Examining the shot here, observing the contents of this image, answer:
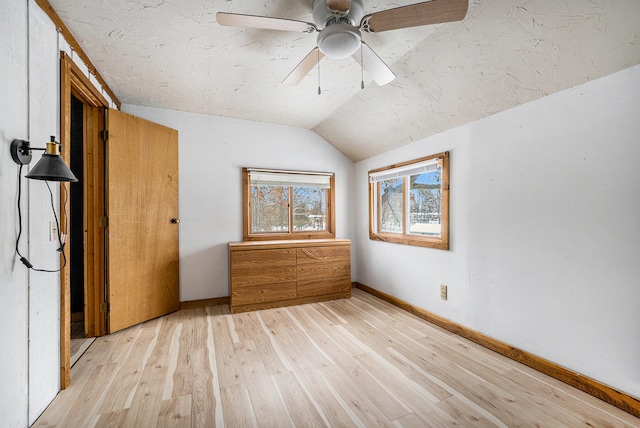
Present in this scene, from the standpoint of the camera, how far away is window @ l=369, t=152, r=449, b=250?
110 inches

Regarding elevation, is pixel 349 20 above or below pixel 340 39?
above

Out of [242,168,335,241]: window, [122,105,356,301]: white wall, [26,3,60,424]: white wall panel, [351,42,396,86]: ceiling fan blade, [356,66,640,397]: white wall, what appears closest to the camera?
[26,3,60,424]: white wall panel

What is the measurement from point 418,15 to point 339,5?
41 centimetres

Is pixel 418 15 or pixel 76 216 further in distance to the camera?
pixel 76 216

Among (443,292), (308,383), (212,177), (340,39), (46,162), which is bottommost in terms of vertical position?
(308,383)

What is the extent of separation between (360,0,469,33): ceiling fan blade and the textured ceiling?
10.2 inches

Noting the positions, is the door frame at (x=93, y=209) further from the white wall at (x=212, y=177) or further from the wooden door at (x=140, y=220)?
the white wall at (x=212, y=177)

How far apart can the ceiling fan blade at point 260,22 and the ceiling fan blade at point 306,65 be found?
223 mm

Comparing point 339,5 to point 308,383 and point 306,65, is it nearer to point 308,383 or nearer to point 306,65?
point 306,65

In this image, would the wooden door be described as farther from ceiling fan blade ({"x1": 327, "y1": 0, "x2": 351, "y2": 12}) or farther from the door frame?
ceiling fan blade ({"x1": 327, "y1": 0, "x2": 351, "y2": 12})

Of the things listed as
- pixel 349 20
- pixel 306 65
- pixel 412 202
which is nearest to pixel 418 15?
pixel 349 20

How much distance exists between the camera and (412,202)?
3295mm

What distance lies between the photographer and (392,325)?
9.17ft

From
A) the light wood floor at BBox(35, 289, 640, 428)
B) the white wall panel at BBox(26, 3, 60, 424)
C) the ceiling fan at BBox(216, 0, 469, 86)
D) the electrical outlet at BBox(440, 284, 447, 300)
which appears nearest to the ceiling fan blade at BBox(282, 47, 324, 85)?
the ceiling fan at BBox(216, 0, 469, 86)
